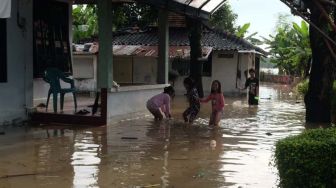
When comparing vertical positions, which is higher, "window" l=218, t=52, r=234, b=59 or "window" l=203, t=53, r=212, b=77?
"window" l=218, t=52, r=234, b=59

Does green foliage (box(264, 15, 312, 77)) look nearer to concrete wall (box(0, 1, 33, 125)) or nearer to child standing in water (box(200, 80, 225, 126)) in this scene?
child standing in water (box(200, 80, 225, 126))

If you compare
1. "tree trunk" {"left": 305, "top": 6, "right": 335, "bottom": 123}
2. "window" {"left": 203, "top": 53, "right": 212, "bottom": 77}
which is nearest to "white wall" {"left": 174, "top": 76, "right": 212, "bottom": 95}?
"window" {"left": 203, "top": 53, "right": 212, "bottom": 77}

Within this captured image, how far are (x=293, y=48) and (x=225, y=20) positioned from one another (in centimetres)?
720

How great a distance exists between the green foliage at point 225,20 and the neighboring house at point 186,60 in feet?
28.3

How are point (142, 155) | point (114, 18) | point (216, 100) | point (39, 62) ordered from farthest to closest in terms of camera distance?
point (114, 18) < point (39, 62) < point (216, 100) < point (142, 155)

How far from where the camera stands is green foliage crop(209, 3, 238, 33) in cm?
3755

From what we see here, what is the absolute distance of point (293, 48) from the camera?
109 ft

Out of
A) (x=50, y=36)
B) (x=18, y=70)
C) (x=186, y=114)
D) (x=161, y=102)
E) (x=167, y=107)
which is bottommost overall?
(x=186, y=114)

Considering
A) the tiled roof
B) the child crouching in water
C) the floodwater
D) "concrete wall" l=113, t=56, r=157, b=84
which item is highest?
the tiled roof

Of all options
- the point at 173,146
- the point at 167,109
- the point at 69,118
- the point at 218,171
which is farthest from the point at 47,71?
the point at 218,171

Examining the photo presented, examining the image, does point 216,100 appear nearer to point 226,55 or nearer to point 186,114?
point 186,114

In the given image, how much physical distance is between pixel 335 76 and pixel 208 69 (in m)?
14.0

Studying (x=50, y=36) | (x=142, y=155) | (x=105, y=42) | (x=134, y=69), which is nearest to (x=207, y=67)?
(x=134, y=69)

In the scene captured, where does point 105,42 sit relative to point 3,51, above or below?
above
